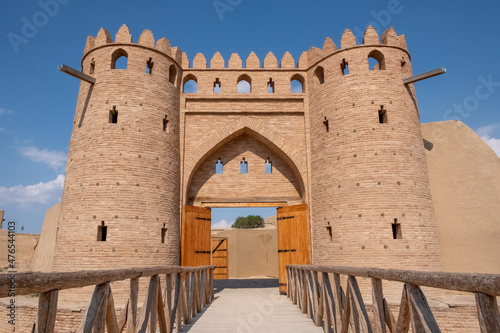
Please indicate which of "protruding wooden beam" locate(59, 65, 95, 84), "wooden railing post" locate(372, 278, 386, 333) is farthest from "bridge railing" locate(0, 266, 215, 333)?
"protruding wooden beam" locate(59, 65, 95, 84)

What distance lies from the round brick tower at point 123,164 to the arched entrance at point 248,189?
32.7 inches

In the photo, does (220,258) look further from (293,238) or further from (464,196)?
(464,196)

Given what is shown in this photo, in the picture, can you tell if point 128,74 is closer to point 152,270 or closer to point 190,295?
point 190,295

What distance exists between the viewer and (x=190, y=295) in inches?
262

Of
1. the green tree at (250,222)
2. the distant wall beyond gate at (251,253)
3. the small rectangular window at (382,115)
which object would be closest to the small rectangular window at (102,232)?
the small rectangular window at (382,115)

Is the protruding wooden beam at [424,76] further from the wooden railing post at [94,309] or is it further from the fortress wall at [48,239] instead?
the fortress wall at [48,239]

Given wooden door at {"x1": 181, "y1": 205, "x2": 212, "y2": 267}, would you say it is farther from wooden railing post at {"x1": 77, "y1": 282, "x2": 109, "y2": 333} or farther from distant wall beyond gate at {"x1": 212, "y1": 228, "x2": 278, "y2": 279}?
distant wall beyond gate at {"x1": 212, "y1": 228, "x2": 278, "y2": 279}

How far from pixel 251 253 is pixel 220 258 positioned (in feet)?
8.69

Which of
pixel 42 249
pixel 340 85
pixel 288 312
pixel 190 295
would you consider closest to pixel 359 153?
pixel 340 85

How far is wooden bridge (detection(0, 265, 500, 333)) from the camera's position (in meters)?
2.12

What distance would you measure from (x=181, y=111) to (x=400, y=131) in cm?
774

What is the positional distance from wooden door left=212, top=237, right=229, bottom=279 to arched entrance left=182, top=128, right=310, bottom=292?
27.9ft

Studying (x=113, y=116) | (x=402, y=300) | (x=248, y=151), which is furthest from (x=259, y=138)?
(x=402, y=300)

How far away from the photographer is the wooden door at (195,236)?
1177 centimetres
